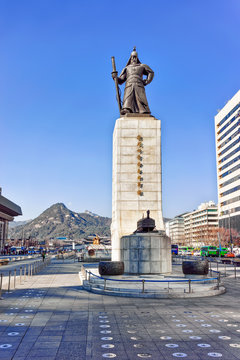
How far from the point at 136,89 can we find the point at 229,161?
81208mm

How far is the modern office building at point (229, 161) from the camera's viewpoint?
306ft

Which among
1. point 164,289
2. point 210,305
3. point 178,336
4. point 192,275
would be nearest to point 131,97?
point 192,275

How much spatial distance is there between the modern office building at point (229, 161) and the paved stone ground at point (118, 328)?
268ft

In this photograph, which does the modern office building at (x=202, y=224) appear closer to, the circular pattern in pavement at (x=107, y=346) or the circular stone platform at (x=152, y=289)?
the circular stone platform at (x=152, y=289)

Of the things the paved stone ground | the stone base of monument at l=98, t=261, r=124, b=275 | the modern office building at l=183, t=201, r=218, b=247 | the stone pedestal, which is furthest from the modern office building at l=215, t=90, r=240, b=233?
the paved stone ground

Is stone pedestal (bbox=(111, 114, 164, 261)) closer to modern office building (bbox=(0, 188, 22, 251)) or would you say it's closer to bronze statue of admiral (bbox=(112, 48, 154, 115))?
bronze statue of admiral (bbox=(112, 48, 154, 115))

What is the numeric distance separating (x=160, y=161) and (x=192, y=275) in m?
9.40

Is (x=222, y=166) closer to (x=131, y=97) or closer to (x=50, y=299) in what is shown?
(x=131, y=97)

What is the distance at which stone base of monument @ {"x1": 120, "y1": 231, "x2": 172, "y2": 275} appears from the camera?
63.8ft

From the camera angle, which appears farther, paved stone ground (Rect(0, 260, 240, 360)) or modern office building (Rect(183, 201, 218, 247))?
modern office building (Rect(183, 201, 218, 247))

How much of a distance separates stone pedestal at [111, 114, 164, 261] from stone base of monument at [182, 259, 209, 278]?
498cm

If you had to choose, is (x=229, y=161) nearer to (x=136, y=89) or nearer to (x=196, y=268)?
(x=136, y=89)

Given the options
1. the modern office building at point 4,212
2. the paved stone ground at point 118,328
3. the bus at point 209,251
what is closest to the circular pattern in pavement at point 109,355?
the paved stone ground at point 118,328

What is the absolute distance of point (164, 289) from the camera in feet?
48.3
